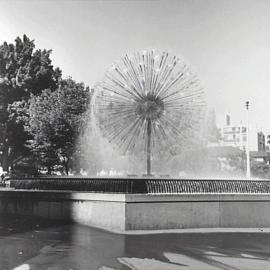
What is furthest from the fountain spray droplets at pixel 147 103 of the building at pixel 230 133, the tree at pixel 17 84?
the building at pixel 230 133

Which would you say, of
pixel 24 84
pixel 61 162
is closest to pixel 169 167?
pixel 61 162

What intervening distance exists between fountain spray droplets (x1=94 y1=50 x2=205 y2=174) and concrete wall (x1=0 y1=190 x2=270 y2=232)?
130 inches

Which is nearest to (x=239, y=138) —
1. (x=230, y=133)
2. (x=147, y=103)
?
(x=230, y=133)

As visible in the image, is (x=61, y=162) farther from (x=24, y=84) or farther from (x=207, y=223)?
(x=207, y=223)

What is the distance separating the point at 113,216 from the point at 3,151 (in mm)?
18599

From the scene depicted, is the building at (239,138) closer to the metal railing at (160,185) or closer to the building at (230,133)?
the building at (230,133)

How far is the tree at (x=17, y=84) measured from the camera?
2619 centimetres

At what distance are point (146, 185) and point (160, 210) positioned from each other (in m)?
0.93

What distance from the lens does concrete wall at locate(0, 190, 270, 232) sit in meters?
11.0

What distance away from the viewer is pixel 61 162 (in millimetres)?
22922

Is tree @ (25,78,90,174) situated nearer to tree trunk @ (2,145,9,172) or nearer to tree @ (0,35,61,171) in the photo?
tree @ (0,35,61,171)

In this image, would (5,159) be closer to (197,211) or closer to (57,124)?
(57,124)

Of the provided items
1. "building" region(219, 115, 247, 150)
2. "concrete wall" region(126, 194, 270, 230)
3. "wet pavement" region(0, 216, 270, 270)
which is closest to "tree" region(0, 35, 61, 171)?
"wet pavement" region(0, 216, 270, 270)

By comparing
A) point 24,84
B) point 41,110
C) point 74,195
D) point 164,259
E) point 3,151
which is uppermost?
point 24,84
